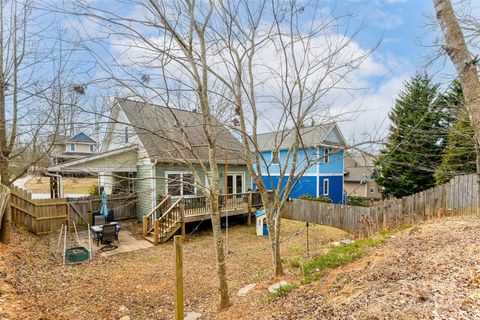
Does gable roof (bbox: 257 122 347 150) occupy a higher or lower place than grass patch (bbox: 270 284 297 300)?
higher

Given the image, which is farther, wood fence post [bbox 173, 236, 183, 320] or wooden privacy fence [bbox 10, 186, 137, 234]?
wooden privacy fence [bbox 10, 186, 137, 234]

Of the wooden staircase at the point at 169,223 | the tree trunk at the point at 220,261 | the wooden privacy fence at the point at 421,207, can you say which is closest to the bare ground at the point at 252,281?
the tree trunk at the point at 220,261

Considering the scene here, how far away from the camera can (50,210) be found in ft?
31.3

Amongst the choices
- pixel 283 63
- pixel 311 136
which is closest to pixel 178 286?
pixel 283 63

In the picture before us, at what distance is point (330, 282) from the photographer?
391 centimetres

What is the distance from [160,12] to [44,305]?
4951 mm

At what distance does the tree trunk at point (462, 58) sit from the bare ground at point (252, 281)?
1889 mm

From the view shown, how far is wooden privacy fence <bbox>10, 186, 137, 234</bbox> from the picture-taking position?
8.62 m

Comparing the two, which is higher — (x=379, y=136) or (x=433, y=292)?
(x=379, y=136)

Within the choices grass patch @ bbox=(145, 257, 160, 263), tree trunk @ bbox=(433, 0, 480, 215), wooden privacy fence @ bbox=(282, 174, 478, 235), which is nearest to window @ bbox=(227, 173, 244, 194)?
wooden privacy fence @ bbox=(282, 174, 478, 235)

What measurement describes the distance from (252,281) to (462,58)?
522cm

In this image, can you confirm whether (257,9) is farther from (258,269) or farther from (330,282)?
(258,269)

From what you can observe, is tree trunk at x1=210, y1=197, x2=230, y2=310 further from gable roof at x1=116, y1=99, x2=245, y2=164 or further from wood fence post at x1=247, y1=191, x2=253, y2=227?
wood fence post at x1=247, y1=191, x2=253, y2=227

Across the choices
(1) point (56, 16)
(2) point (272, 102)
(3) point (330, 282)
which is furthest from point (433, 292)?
(1) point (56, 16)
